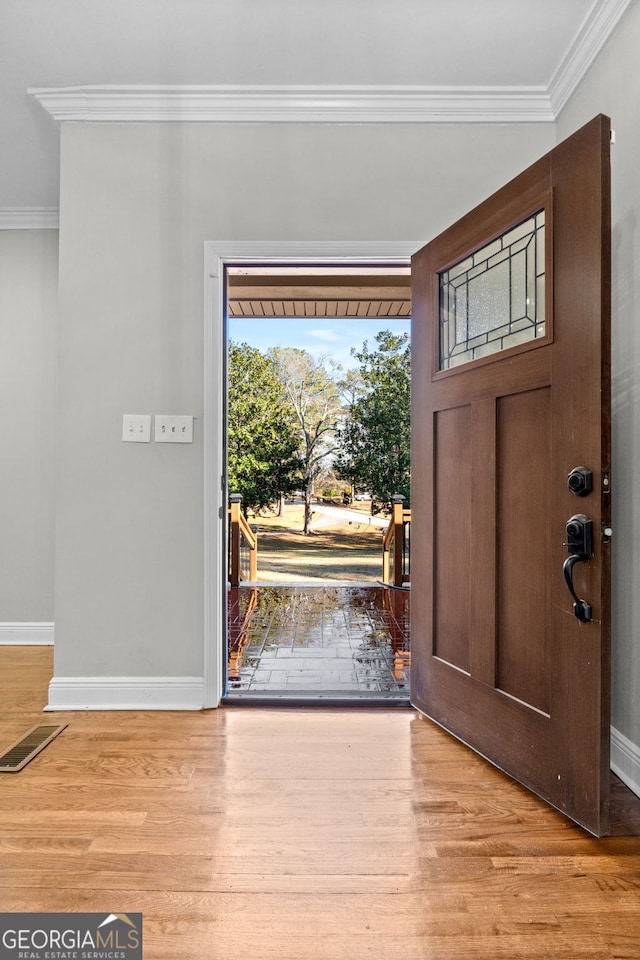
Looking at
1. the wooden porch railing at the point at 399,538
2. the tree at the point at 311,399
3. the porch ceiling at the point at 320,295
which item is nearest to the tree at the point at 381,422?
the tree at the point at 311,399

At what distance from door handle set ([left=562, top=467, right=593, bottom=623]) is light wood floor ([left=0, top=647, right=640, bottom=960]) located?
2.28 feet

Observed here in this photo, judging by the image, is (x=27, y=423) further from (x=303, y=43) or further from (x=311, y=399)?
(x=311, y=399)

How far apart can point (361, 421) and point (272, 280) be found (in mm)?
3597

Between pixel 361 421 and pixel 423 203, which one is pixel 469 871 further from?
pixel 361 421

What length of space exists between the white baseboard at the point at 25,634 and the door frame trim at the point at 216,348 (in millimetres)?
1699

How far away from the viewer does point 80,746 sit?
231 centimetres

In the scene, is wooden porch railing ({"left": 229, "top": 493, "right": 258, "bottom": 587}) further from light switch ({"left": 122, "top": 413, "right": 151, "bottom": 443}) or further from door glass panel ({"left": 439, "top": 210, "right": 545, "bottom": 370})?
door glass panel ({"left": 439, "top": 210, "right": 545, "bottom": 370})

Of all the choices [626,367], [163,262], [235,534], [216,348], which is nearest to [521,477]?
[626,367]

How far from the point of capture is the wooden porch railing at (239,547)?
585cm

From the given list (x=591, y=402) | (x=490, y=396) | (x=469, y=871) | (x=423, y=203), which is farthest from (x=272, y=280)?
(x=469, y=871)

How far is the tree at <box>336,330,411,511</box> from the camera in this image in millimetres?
7953

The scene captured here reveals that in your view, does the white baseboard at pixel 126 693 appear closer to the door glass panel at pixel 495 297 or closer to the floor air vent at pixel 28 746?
the floor air vent at pixel 28 746

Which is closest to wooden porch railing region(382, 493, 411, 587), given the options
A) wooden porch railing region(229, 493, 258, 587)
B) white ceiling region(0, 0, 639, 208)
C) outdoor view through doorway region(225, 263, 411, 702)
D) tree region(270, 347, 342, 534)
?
outdoor view through doorway region(225, 263, 411, 702)

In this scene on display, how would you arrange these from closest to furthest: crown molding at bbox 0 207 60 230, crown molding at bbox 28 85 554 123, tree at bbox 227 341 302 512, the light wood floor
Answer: the light wood floor, crown molding at bbox 28 85 554 123, crown molding at bbox 0 207 60 230, tree at bbox 227 341 302 512
